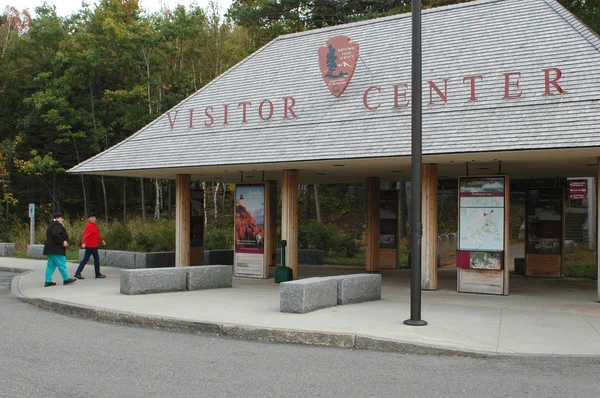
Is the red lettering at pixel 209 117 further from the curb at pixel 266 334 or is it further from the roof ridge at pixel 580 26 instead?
the roof ridge at pixel 580 26

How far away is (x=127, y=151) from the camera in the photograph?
68.2ft

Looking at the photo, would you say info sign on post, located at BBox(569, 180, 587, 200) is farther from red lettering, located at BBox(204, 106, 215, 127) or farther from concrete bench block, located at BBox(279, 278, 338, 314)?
concrete bench block, located at BBox(279, 278, 338, 314)

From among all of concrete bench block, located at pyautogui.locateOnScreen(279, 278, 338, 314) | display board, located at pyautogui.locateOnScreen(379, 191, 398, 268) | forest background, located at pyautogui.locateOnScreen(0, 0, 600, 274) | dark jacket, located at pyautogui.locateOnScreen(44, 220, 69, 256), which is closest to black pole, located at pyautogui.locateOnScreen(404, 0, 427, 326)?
concrete bench block, located at pyautogui.locateOnScreen(279, 278, 338, 314)

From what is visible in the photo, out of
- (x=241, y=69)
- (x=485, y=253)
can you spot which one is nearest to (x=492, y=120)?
(x=485, y=253)

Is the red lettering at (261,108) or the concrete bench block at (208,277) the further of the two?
the red lettering at (261,108)

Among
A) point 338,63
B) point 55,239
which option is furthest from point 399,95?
point 55,239

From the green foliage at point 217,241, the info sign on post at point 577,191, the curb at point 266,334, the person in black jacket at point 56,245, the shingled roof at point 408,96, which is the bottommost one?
the curb at point 266,334

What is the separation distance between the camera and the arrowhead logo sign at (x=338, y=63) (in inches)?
709

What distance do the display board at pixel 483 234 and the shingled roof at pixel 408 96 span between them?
1.86 metres

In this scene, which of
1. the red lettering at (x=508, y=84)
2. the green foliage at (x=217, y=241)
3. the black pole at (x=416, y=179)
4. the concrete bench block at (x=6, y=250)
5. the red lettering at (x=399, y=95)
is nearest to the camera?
the black pole at (x=416, y=179)

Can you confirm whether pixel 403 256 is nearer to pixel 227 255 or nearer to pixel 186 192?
pixel 227 255

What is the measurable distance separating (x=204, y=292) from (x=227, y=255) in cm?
856

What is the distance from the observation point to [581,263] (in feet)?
83.5

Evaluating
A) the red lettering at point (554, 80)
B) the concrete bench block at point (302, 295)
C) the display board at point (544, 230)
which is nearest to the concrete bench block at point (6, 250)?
the concrete bench block at point (302, 295)
